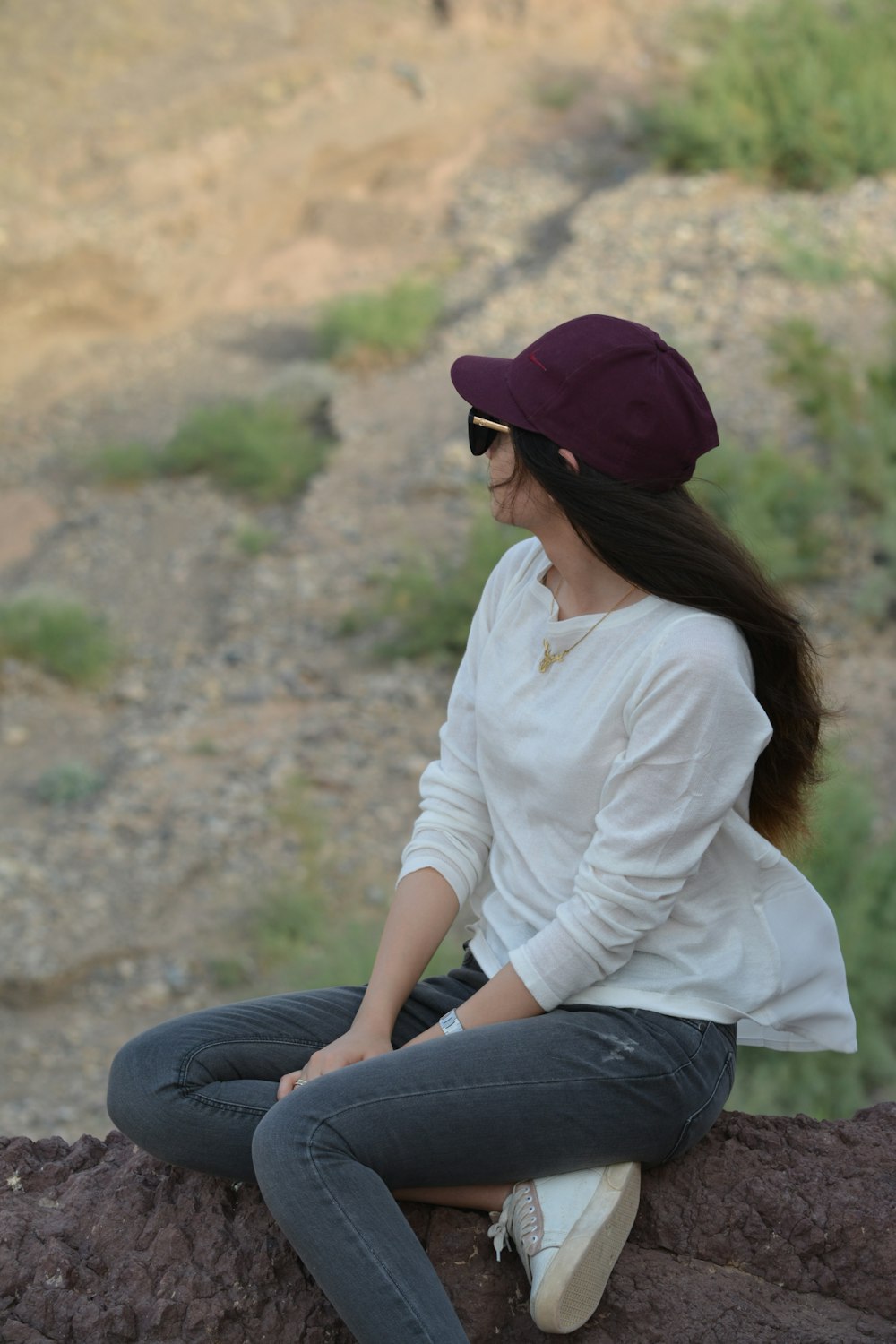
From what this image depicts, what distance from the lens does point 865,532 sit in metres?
5.79

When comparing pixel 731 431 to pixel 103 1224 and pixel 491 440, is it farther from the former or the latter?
pixel 103 1224

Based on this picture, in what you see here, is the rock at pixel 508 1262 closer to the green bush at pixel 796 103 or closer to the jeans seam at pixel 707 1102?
the jeans seam at pixel 707 1102

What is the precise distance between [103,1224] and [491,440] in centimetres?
121

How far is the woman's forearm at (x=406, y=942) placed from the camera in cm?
183

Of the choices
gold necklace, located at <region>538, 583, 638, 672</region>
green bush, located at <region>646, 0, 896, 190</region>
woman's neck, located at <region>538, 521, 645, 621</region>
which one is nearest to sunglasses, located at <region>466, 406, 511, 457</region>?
woman's neck, located at <region>538, 521, 645, 621</region>

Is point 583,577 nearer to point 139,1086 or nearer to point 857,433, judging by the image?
point 139,1086

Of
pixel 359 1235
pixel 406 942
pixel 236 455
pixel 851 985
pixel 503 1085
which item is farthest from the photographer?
pixel 236 455

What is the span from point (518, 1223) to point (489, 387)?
42.2 inches

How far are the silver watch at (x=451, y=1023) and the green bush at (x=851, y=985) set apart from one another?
1.77 m

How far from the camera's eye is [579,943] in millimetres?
1665

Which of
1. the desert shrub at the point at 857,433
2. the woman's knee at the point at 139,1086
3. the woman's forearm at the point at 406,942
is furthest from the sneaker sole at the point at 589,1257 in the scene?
the desert shrub at the point at 857,433

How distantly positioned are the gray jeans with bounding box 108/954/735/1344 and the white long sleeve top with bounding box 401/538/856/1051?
3.1 inches

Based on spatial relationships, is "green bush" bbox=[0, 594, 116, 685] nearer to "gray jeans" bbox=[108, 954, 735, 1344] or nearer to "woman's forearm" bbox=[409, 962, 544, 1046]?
"gray jeans" bbox=[108, 954, 735, 1344]

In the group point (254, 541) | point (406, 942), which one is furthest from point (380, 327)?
point (406, 942)
